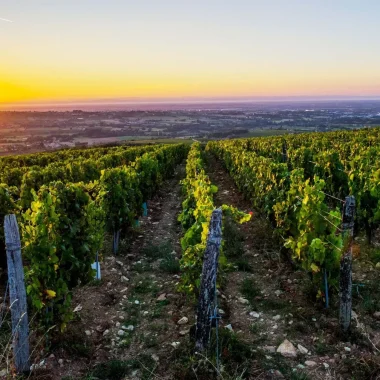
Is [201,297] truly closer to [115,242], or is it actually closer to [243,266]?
[243,266]

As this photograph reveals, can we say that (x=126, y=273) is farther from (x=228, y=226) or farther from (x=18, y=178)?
(x=18, y=178)

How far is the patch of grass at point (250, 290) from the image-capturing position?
7.18 m

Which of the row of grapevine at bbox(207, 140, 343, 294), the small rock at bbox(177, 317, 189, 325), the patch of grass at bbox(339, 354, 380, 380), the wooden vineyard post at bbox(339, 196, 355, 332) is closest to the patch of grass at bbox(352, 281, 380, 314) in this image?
the row of grapevine at bbox(207, 140, 343, 294)

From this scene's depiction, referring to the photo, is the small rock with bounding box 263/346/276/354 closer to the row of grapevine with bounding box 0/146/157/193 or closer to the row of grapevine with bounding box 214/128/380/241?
the row of grapevine with bounding box 214/128/380/241

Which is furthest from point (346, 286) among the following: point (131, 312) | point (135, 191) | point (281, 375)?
point (135, 191)

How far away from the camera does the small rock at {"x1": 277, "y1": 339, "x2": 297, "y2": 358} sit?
17.6ft

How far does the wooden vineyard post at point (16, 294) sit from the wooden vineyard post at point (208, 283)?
2.26 metres

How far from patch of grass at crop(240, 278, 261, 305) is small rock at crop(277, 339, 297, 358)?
4.76ft

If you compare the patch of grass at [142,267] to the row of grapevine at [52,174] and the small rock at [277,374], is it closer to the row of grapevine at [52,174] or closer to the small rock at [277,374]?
the small rock at [277,374]

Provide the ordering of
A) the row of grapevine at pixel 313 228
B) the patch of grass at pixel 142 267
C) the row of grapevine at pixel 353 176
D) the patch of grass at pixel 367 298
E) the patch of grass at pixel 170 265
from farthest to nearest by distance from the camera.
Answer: the row of grapevine at pixel 353 176 < the patch of grass at pixel 142 267 < the patch of grass at pixel 170 265 < the row of grapevine at pixel 313 228 < the patch of grass at pixel 367 298

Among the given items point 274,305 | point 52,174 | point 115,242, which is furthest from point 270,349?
point 52,174

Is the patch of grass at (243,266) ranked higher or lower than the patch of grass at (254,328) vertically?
lower

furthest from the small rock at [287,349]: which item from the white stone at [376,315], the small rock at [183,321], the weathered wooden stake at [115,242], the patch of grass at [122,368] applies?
the weathered wooden stake at [115,242]

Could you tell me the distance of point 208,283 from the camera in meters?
5.09
